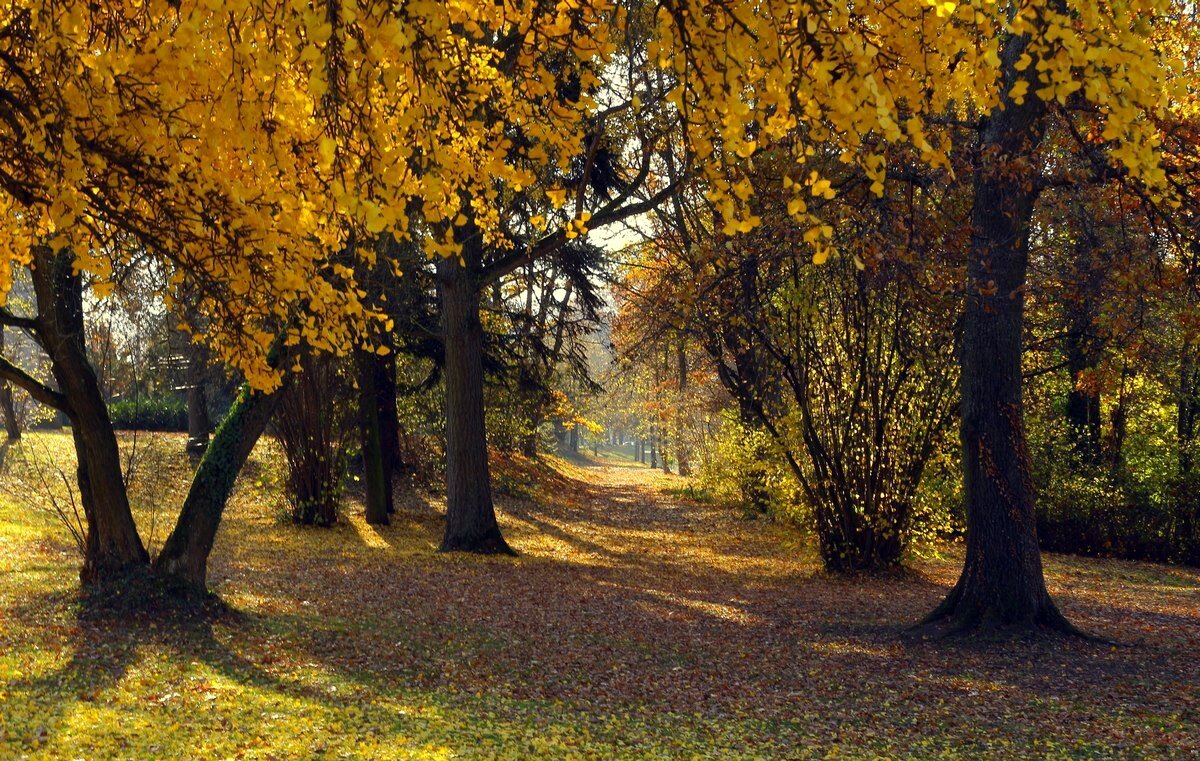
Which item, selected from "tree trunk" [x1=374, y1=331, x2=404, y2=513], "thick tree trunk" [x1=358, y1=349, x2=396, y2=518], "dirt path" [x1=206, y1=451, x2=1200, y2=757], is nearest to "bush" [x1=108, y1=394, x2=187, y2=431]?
"tree trunk" [x1=374, y1=331, x2=404, y2=513]

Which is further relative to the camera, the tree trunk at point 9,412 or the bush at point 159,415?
the bush at point 159,415

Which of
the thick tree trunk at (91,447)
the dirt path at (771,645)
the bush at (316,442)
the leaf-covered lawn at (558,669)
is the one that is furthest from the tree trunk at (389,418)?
the thick tree trunk at (91,447)

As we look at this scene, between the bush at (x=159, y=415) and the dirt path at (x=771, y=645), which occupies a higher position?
the bush at (x=159, y=415)

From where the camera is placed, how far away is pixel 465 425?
1232cm

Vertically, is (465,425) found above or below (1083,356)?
below

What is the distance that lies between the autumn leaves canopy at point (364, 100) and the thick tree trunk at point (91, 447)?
1.75 meters

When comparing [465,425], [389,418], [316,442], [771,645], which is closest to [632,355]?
[465,425]

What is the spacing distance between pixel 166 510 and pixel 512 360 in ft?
21.5

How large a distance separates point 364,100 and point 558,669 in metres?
4.61

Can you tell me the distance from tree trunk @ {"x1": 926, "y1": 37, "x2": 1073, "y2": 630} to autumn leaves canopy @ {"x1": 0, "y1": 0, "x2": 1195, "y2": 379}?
146 centimetres

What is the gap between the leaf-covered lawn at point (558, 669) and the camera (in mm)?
5168

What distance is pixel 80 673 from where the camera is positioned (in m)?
5.88

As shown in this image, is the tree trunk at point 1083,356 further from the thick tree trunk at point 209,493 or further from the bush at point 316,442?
the bush at point 316,442

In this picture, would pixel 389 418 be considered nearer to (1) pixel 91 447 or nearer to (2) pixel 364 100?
(1) pixel 91 447
